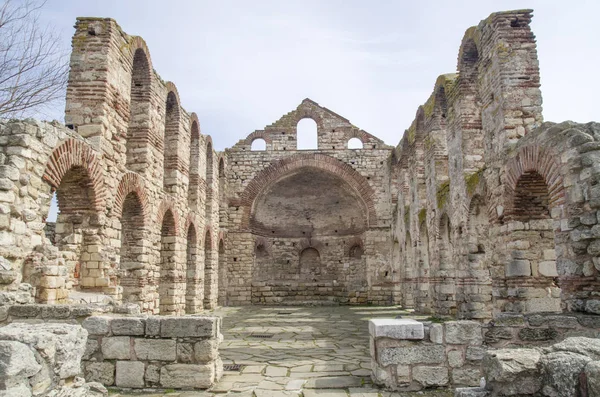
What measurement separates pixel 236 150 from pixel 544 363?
18.5 m

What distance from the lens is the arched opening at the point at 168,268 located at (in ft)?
40.6

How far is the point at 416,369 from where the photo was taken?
4945mm

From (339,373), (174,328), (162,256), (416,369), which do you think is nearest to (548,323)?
(416,369)

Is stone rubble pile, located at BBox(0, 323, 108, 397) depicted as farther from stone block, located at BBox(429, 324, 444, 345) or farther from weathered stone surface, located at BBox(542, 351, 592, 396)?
stone block, located at BBox(429, 324, 444, 345)

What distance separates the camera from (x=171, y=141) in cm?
1305

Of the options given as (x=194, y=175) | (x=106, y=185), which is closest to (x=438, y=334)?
(x=106, y=185)

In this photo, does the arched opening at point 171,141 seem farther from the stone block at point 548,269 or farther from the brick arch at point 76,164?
the stone block at point 548,269

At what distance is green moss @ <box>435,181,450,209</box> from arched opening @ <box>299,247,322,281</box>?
33.2 ft

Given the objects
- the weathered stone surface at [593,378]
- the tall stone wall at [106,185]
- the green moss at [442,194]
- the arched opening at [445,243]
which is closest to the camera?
the weathered stone surface at [593,378]

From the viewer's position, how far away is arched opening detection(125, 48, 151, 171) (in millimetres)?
10567

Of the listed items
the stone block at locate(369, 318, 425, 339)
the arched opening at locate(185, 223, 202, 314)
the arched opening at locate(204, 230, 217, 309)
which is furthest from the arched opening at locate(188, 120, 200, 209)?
the stone block at locate(369, 318, 425, 339)

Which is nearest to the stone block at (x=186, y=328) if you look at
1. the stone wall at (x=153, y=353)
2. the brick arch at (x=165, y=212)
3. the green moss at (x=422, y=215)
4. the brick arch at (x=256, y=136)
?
the stone wall at (x=153, y=353)

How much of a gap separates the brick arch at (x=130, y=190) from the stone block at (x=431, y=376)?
6307 mm

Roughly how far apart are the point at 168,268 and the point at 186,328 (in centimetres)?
783
